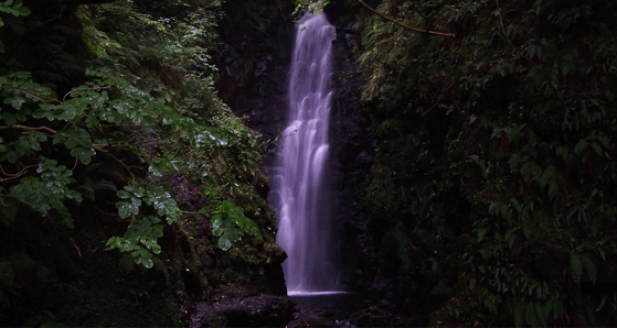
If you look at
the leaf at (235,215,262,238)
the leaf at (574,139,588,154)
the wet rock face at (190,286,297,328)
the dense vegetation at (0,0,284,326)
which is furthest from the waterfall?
the leaf at (235,215,262,238)

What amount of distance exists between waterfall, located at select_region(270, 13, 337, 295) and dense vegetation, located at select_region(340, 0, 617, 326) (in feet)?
15.8

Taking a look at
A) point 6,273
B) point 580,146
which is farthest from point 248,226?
point 580,146

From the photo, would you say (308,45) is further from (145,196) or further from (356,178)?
(145,196)

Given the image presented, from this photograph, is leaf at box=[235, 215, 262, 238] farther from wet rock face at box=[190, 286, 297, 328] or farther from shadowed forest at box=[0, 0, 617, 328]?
wet rock face at box=[190, 286, 297, 328]

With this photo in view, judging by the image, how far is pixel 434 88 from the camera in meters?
8.82

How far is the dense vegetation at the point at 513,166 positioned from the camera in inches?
230

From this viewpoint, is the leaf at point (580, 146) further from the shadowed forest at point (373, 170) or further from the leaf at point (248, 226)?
the leaf at point (248, 226)

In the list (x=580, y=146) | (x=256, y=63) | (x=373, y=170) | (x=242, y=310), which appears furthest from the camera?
(x=256, y=63)

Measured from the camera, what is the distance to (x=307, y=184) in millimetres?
14656

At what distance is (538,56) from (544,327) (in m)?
3.88

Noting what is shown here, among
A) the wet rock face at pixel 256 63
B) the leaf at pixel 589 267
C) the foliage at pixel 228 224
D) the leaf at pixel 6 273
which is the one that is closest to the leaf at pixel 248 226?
the foliage at pixel 228 224

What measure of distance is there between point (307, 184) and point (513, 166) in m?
8.79

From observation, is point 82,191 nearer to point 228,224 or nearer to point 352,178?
point 228,224

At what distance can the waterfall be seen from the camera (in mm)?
13836
